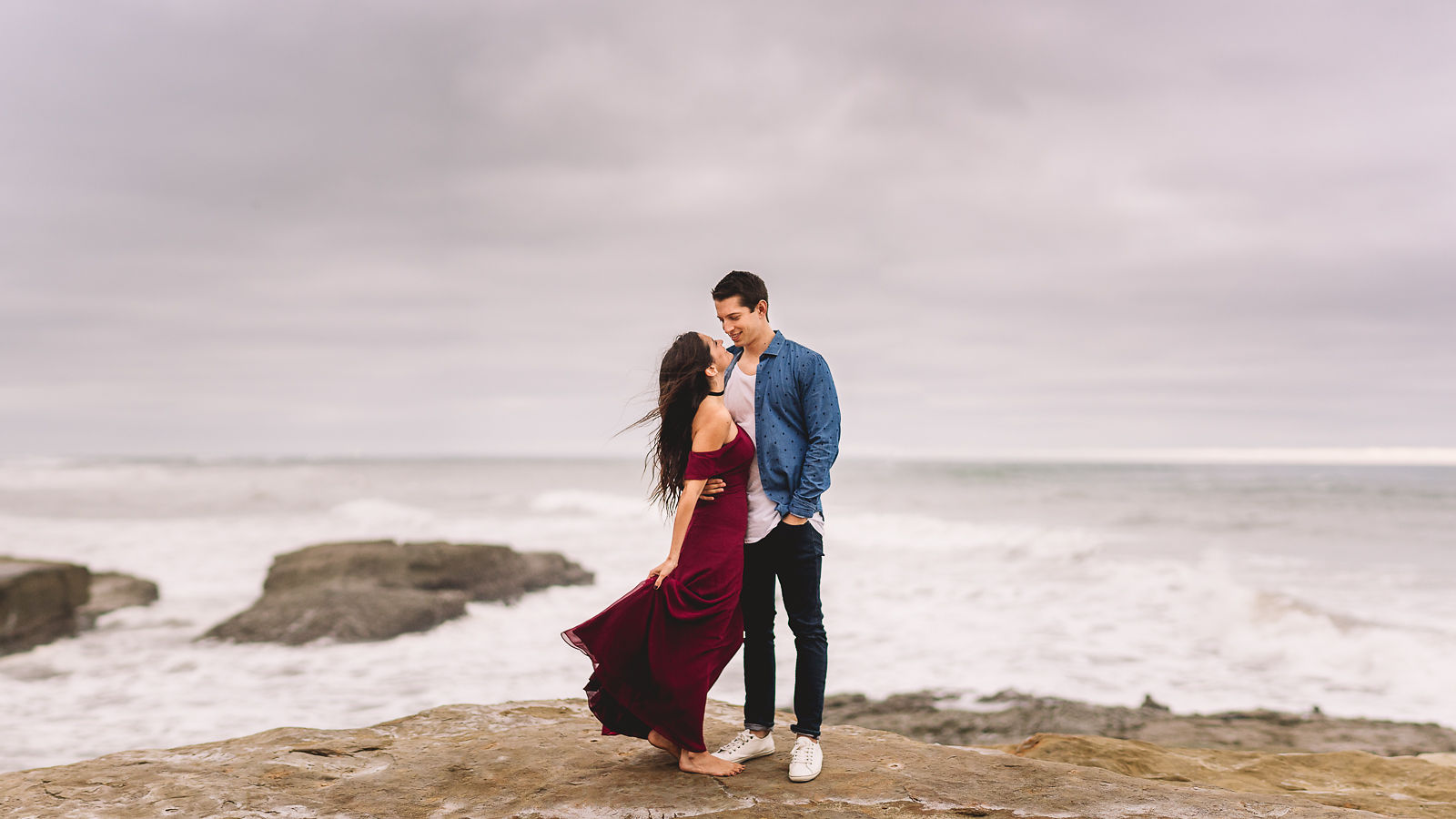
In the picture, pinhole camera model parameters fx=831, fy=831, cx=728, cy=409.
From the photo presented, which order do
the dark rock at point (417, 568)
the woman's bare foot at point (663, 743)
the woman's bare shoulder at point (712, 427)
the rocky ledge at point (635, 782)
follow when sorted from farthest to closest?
the dark rock at point (417, 568) < the woman's bare foot at point (663, 743) < the woman's bare shoulder at point (712, 427) < the rocky ledge at point (635, 782)

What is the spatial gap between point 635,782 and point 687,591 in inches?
36.7

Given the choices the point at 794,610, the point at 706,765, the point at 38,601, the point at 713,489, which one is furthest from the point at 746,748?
the point at 38,601

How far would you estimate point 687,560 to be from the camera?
12.8ft

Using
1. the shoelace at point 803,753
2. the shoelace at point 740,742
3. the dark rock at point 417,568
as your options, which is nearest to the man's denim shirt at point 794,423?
the shoelace at point 803,753

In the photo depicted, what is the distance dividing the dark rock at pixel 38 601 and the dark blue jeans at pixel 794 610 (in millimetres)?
11175

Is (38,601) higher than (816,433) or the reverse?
the reverse

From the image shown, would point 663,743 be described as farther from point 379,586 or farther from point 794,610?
point 379,586

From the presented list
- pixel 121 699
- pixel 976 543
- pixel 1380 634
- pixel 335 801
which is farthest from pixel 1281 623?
pixel 121 699

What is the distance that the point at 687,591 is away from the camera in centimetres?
389

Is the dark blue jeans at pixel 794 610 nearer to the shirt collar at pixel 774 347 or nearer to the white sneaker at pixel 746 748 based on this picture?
the white sneaker at pixel 746 748

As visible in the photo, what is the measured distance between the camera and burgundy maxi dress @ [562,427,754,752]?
3.89 meters

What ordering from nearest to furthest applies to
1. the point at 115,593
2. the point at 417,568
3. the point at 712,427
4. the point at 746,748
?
the point at 712,427
the point at 746,748
the point at 115,593
the point at 417,568

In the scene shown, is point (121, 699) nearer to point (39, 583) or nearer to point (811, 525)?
point (39, 583)

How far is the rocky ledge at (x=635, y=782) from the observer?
11.9 feet
